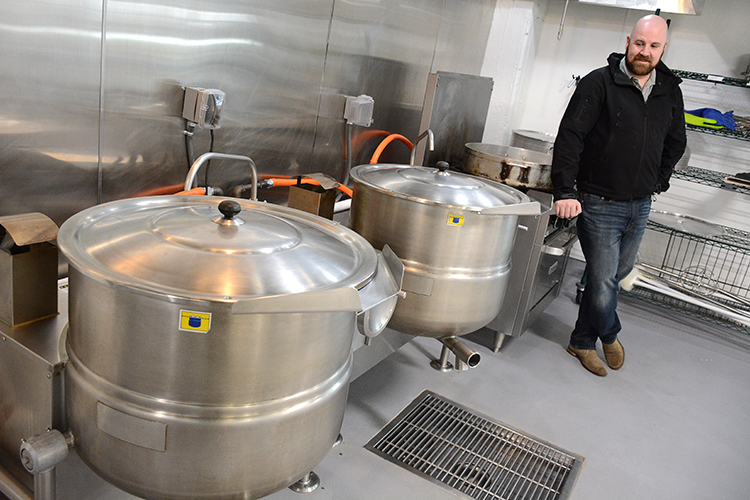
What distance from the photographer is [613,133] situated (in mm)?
2666

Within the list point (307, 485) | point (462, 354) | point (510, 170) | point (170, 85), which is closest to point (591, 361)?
point (510, 170)

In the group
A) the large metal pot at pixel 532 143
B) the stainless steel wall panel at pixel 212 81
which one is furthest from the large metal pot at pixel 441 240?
the large metal pot at pixel 532 143

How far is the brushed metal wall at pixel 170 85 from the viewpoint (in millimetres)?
1594

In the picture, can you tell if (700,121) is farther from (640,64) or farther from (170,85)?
(170,85)

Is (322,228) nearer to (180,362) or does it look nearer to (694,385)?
(180,362)

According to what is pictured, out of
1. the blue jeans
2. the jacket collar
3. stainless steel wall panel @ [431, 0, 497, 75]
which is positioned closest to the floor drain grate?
the blue jeans

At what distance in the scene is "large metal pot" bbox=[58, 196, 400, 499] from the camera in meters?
1.03

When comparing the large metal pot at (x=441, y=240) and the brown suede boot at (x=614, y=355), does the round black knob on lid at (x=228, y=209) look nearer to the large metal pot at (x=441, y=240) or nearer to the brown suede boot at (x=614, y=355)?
the large metal pot at (x=441, y=240)

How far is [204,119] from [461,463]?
150 cm

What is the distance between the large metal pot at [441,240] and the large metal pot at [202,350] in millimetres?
662

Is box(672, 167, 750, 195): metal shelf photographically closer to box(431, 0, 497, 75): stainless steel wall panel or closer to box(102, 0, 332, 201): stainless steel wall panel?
box(431, 0, 497, 75): stainless steel wall panel

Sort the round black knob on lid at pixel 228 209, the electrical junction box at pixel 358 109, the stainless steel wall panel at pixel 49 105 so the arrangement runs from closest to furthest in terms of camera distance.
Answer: the round black knob on lid at pixel 228 209
the stainless steel wall panel at pixel 49 105
the electrical junction box at pixel 358 109

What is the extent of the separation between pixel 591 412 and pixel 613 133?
1.24 m

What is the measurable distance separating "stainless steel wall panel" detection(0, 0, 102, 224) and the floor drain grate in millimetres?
1328
